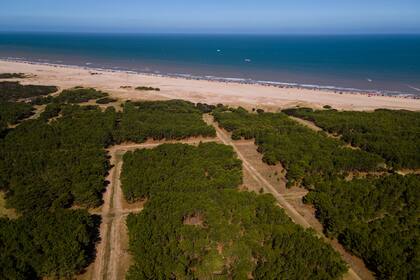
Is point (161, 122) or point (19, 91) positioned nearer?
point (161, 122)

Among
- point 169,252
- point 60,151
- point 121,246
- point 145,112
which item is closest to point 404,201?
point 169,252

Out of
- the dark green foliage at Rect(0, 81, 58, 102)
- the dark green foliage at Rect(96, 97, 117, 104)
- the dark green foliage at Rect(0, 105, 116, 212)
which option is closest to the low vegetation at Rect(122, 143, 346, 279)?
the dark green foliage at Rect(0, 105, 116, 212)

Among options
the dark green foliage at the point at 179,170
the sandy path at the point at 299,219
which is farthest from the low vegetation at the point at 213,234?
the sandy path at the point at 299,219

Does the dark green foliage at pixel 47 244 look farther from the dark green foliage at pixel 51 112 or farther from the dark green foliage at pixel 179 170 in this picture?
the dark green foliage at pixel 51 112

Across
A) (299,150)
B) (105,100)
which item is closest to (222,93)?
(105,100)

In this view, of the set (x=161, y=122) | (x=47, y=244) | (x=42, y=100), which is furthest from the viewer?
(x=42, y=100)

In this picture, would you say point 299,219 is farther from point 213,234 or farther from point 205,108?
point 205,108
